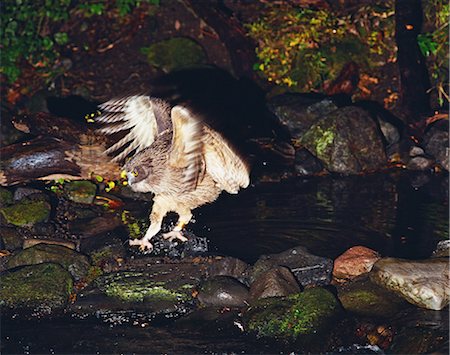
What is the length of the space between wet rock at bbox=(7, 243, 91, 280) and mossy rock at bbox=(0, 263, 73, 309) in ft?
0.71

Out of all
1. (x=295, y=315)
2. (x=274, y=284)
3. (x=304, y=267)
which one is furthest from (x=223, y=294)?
(x=304, y=267)

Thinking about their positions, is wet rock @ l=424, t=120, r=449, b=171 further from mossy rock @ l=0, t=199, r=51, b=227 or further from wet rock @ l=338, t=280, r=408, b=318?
mossy rock @ l=0, t=199, r=51, b=227

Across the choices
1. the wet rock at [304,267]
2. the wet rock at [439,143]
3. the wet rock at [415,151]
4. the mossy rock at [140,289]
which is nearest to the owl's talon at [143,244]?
the mossy rock at [140,289]

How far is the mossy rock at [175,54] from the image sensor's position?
13039 millimetres

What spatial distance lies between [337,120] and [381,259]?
14.5 ft

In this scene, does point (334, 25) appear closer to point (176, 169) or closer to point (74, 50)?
point (74, 50)

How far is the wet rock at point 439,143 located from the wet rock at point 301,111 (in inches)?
60.5

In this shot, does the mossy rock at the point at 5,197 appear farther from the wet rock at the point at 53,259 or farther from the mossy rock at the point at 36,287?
the mossy rock at the point at 36,287

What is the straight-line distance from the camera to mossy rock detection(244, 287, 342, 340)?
650 centimetres

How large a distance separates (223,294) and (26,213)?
10.7 feet

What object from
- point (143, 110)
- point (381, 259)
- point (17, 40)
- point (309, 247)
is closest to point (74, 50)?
point (17, 40)

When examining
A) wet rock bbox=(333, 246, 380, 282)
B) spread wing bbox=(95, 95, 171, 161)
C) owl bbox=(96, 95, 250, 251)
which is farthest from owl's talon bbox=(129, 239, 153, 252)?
wet rock bbox=(333, 246, 380, 282)

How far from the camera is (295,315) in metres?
6.60

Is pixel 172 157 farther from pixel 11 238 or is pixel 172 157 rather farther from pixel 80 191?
pixel 80 191
